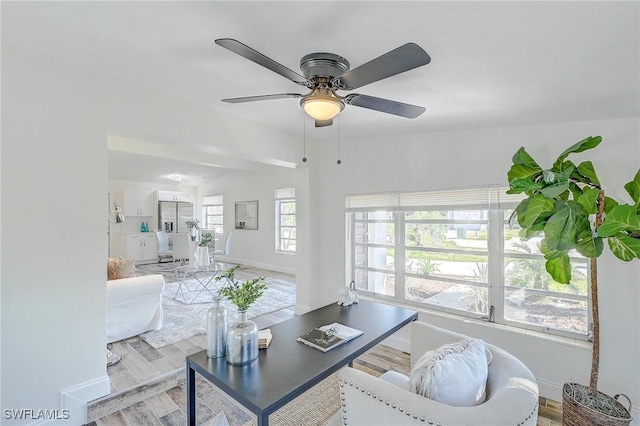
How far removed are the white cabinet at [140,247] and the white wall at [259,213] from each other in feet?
6.11

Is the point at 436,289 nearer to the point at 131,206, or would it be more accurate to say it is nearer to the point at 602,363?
the point at 602,363

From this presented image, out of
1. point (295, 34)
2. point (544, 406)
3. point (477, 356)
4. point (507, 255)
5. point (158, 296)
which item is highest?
point (295, 34)

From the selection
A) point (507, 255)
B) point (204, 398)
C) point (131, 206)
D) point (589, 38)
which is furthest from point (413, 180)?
point (131, 206)

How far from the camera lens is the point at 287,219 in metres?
7.18

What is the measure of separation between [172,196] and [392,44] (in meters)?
8.74

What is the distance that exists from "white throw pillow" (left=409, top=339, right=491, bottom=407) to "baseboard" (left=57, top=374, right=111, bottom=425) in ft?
7.56

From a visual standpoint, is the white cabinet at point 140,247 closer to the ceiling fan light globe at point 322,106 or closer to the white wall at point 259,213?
the white wall at point 259,213

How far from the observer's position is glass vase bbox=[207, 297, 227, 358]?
1.60 meters

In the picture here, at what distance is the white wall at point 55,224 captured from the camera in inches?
73.7

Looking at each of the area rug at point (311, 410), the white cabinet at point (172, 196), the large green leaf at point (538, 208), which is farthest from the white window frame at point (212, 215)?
the large green leaf at point (538, 208)

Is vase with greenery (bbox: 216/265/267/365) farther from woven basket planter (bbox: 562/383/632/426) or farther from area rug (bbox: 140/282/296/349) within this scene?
woven basket planter (bbox: 562/383/632/426)

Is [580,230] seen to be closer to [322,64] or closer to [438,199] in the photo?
[438,199]

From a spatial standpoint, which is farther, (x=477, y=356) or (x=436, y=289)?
(x=436, y=289)

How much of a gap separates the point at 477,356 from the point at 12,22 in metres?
2.95
